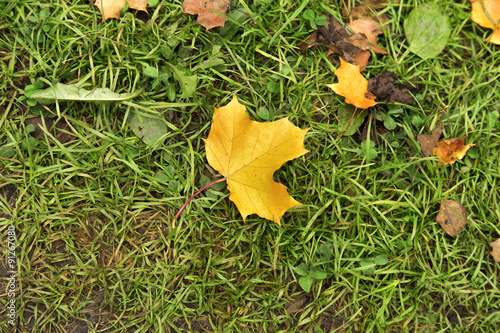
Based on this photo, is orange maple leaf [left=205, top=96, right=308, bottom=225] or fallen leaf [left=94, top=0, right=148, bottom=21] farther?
fallen leaf [left=94, top=0, right=148, bottom=21]

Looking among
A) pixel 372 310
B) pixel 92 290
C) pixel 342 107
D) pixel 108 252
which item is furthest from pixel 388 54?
pixel 92 290

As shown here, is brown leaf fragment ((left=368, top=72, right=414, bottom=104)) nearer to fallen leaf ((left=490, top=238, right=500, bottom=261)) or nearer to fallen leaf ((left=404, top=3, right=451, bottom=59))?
fallen leaf ((left=404, top=3, right=451, bottom=59))

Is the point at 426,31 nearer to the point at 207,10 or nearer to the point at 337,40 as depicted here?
the point at 337,40

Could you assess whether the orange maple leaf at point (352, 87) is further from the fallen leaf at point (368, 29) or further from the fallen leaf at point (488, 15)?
the fallen leaf at point (488, 15)

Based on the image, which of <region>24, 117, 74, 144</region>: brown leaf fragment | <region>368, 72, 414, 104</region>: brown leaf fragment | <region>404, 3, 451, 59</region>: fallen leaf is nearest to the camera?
<region>24, 117, 74, 144</region>: brown leaf fragment

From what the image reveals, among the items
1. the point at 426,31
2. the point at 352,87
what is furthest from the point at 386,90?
the point at 426,31

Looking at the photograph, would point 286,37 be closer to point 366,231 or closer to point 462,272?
point 366,231

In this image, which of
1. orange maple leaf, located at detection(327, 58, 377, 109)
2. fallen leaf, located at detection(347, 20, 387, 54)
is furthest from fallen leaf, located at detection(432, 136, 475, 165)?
fallen leaf, located at detection(347, 20, 387, 54)
